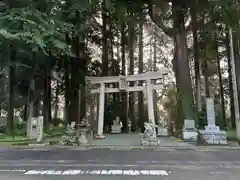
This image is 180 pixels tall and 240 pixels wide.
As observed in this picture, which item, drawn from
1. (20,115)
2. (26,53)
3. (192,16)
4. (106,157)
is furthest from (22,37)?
(20,115)

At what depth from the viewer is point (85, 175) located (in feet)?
22.9

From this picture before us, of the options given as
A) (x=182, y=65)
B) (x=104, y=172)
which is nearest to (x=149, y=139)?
(x=182, y=65)

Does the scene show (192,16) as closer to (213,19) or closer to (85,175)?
(213,19)

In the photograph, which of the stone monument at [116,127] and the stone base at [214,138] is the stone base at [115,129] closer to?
the stone monument at [116,127]

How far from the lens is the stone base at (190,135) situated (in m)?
16.1

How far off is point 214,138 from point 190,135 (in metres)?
1.73

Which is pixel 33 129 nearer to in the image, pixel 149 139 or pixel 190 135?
pixel 149 139

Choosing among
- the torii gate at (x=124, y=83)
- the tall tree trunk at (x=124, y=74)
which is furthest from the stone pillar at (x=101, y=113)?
the tall tree trunk at (x=124, y=74)

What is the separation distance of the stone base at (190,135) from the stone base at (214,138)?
1236 mm

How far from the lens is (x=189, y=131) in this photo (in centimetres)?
1641

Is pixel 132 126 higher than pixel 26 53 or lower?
lower

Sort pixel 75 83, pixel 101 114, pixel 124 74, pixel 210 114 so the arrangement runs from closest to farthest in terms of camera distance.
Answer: pixel 210 114 → pixel 101 114 → pixel 75 83 → pixel 124 74

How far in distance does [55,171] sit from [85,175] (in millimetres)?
878

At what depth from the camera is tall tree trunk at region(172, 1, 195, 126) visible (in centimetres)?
1791
